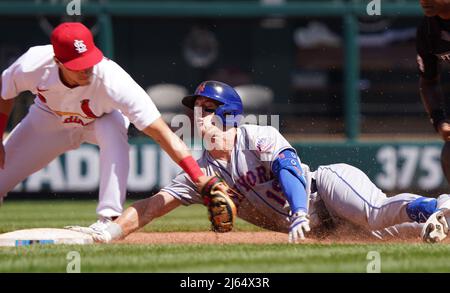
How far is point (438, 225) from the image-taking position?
516 centimetres

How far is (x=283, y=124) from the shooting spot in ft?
44.6

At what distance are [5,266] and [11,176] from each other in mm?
1728

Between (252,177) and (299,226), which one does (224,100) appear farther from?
(299,226)

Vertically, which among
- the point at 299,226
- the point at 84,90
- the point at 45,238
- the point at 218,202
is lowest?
the point at 45,238

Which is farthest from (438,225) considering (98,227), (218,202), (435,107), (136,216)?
(98,227)

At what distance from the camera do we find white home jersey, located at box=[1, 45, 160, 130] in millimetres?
5238

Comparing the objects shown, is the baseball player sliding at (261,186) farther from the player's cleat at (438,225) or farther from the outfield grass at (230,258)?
the outfield grass at (230,258)

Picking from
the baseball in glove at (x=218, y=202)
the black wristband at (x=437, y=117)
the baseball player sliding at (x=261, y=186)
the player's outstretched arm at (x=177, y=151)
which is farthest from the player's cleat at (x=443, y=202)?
the player's outstretched arm at (x=177, y=151)

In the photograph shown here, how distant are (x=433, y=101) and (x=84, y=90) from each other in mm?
2449

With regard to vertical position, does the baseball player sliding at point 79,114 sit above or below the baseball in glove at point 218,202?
above

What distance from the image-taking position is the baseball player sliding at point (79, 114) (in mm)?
5215

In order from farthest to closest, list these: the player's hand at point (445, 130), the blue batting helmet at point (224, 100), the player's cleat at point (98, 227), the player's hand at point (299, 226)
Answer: the player's hand at point (445, 130) → the blue batting helmet at point (224, 100) → the player's cleat at point (98, 227) → the player's hand at point (299, 226)

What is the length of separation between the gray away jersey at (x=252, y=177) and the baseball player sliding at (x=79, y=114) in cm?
43
